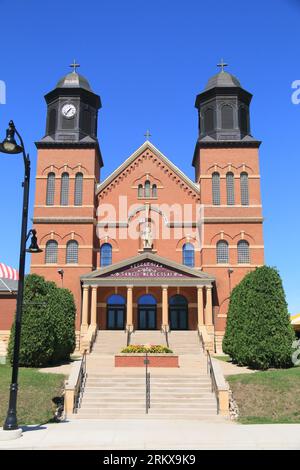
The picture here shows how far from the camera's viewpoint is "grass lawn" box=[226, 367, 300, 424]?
48.3ft

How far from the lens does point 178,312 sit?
113 feet

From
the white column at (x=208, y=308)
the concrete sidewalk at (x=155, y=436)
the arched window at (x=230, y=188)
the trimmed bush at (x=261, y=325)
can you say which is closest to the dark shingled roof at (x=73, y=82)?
the arched window at (x=230, y=188)

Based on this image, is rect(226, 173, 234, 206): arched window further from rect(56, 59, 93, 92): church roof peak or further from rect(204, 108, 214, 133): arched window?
rect(56, 59, 93, 92): church roof peak

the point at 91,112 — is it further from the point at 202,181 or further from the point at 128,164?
the point at 202,181

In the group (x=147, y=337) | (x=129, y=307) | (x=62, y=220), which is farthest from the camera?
(x=62, y=220)

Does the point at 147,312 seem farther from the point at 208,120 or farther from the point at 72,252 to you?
the point at 208,120

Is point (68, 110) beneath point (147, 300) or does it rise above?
above

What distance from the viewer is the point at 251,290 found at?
2367cm

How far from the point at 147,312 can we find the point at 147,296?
120cm

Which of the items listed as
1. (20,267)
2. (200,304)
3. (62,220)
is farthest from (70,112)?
(20,267)

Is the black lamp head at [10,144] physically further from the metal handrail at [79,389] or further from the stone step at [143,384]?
the stone step at [143,384]

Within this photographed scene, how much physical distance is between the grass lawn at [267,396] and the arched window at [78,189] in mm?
21499

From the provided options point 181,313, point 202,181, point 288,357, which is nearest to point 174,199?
point 202,181

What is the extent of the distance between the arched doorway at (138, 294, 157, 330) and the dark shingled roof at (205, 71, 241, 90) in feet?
59.0
